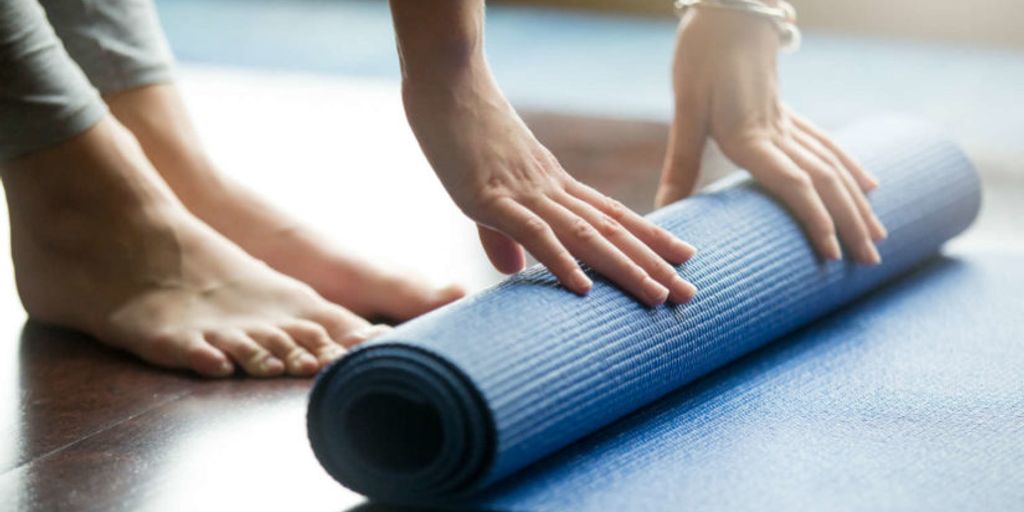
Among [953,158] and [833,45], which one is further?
[833,45]

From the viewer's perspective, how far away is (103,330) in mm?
1737

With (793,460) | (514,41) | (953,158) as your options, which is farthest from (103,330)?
(514,41)

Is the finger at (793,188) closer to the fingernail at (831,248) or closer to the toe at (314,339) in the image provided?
the fingernail at (831,248)

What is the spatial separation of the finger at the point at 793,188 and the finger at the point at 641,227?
250 millimetres

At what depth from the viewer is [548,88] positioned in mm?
3445

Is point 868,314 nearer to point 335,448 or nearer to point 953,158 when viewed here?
point 953,158

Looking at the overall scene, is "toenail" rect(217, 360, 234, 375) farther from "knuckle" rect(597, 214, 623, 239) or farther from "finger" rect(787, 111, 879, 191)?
"finger" rect(787, 111, 879, 191)

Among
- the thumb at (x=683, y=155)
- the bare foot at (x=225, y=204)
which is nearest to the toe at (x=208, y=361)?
the bare foot at (x=225, y=204)

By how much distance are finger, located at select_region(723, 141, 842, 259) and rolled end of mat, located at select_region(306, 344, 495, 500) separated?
0.60 m

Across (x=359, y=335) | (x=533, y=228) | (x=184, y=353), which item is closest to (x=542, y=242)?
(x=533, y=228)

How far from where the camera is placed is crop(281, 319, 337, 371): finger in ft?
5.43

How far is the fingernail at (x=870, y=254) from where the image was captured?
1.76 m

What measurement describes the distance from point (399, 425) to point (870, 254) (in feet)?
2.31

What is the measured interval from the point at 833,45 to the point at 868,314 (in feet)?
7.84
